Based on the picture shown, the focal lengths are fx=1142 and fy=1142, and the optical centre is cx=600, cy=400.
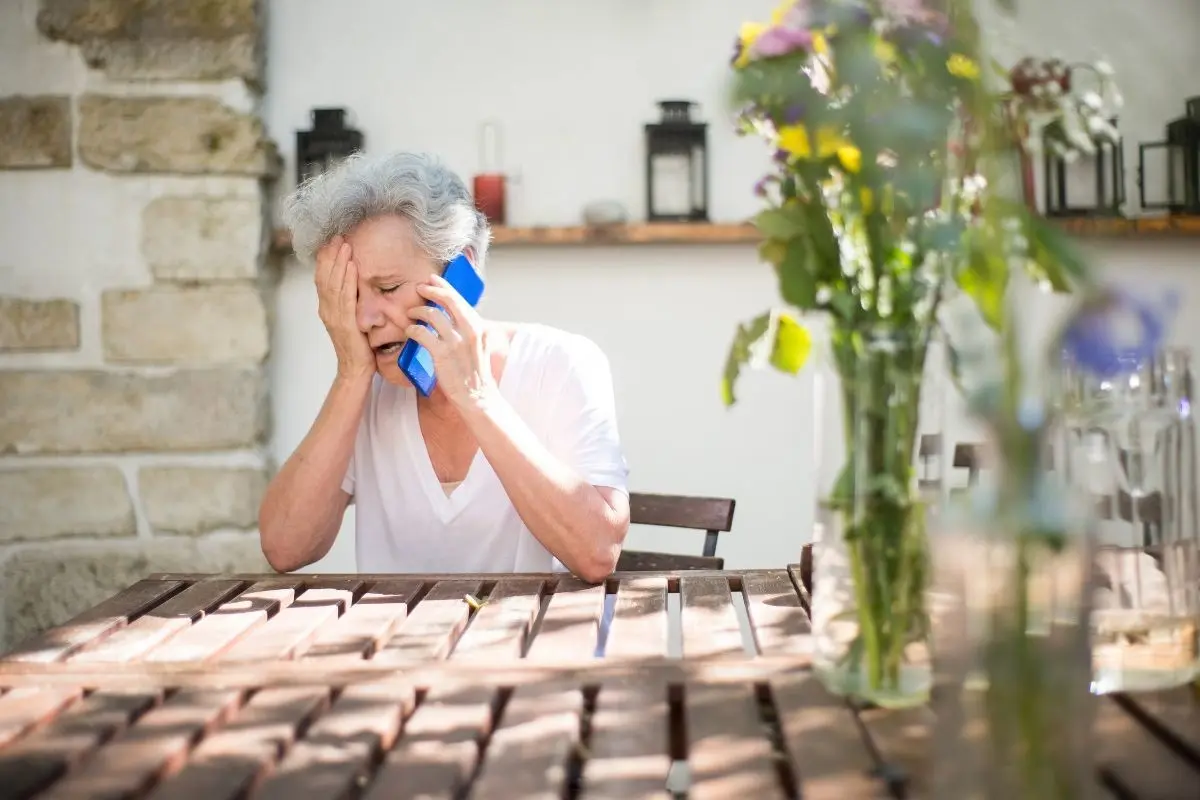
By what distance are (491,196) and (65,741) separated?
2.28m

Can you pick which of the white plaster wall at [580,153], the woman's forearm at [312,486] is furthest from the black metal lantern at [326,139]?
the woman's forearm at [312,486]

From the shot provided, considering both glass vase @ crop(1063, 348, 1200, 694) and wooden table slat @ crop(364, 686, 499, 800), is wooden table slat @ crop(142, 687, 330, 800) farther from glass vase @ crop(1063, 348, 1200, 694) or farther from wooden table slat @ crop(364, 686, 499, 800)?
glass vase @ crop(1063, 348, 1200, 694)

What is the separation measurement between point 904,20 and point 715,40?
244cm

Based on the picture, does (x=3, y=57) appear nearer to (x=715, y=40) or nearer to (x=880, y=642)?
(x=715, y=40)

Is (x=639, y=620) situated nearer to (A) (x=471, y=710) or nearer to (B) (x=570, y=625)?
(B) (x=570, y=625)

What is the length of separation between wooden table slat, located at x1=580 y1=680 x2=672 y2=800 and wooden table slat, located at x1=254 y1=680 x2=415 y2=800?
0.52 ft

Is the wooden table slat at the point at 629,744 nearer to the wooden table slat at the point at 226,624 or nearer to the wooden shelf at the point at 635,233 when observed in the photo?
the wooden table slat at the point at 226,624

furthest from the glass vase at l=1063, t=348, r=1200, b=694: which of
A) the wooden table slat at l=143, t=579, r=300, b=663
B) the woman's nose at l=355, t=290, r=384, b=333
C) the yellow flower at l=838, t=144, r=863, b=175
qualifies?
the woman's nose at l=355, t=290, r=384, b=333

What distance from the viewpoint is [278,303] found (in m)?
3.15

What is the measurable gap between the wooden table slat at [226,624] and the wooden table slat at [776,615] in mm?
556

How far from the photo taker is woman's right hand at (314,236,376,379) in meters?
1.85

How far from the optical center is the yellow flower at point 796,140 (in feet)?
2.92

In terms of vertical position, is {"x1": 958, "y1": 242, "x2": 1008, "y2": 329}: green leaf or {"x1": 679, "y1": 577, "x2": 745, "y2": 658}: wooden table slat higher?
{"x1": 958, "y1": 242, "x2": 1008, "y2": 329}: green leaf

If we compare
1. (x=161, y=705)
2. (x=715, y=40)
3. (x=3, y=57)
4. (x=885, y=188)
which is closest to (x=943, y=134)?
(x=885, y=188)
